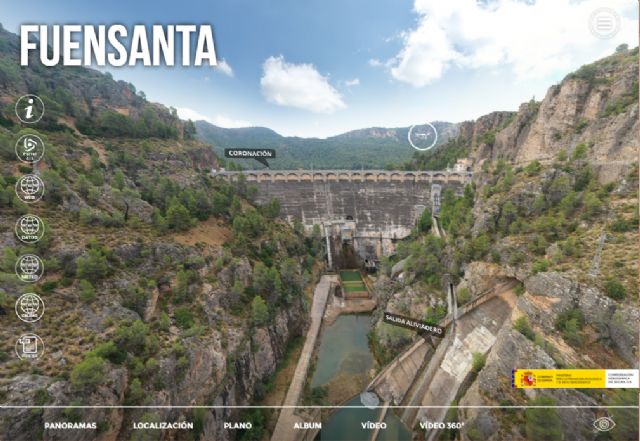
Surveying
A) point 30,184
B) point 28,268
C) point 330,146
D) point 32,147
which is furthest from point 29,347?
point 330,146

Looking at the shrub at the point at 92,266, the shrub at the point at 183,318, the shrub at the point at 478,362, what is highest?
the shrub at the point at 92,266

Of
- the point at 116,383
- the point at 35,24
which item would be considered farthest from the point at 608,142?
the point at 116,383

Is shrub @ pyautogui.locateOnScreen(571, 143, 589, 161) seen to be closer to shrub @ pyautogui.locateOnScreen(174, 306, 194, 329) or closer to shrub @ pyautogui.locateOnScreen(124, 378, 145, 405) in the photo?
shrub @ pyautogui.locateOnScreen(174, 306, 194, 329)

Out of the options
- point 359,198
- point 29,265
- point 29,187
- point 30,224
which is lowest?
point 29,265

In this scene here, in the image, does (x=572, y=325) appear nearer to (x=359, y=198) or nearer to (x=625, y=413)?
(x=625, y=413)

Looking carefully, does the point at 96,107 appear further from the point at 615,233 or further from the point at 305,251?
the point at 615,233

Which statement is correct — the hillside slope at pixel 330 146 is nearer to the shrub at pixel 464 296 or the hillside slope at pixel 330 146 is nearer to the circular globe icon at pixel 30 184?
the circular globe icon at pixel 30 184

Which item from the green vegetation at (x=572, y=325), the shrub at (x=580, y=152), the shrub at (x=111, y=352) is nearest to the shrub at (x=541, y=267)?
the green vegetation at (x=572, y=325)
